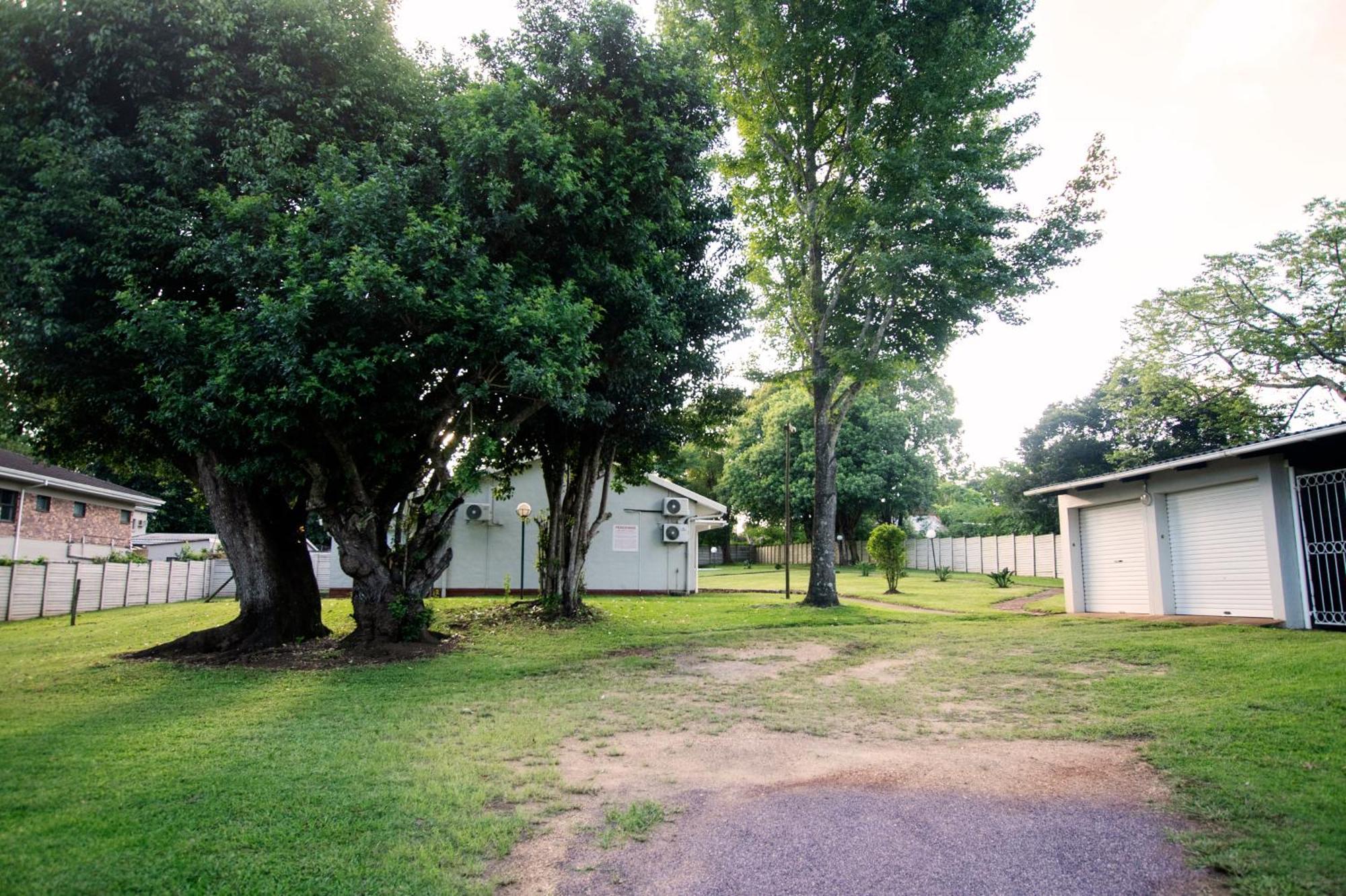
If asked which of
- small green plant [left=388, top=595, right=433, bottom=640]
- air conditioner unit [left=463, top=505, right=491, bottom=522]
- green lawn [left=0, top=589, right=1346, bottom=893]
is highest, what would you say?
air conditioner unit [left=463, top=505, right=491, bottom=522]

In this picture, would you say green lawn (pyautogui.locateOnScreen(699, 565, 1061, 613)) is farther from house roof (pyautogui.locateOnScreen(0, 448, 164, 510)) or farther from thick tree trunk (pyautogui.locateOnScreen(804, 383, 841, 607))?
house roof (pyautogui.locateOnScreen(0, 448, 164, 510))

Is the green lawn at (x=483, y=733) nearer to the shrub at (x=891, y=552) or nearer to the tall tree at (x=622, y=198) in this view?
the tall tree at (x=622, y=198)

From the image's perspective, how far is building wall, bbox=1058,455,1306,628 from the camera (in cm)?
1071

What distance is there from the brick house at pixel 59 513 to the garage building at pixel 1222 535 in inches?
1018

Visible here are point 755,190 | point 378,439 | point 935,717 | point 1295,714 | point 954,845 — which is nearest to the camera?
point 954,845

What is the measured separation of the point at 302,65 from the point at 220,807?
9899mm

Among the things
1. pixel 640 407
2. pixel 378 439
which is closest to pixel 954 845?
pixel 378 439

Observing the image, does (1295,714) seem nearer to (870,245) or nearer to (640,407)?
(640,407)

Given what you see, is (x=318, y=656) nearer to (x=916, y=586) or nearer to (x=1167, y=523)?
(x=1167, y=523)

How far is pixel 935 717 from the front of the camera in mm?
6738

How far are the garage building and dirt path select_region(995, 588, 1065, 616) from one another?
40.8 inches

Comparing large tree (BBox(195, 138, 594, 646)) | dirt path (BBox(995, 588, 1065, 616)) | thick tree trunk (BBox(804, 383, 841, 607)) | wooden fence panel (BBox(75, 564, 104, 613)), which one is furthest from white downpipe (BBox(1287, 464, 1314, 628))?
wooden fence panel (BBox(75, 564, 104, 613))

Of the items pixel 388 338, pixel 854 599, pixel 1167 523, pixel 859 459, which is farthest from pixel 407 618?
pixel 859 459

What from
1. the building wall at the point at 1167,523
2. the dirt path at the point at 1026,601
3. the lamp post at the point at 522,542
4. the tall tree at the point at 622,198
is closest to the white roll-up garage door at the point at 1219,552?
the building wall at the point at 1167,523
